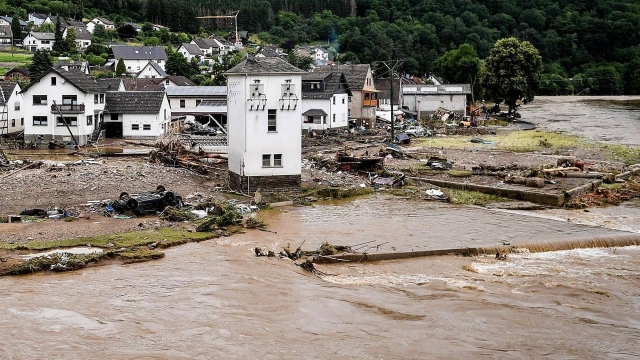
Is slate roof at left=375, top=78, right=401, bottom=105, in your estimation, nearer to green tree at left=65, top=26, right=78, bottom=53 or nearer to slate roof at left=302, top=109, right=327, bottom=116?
slate roof at left=302, top=109, right=327, bottom=116

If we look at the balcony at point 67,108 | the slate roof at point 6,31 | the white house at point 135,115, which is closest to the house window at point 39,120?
the balcony at point 67,108

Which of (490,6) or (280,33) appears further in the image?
(490,6)

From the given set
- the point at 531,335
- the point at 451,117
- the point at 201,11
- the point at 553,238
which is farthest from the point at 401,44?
the point at 531,335

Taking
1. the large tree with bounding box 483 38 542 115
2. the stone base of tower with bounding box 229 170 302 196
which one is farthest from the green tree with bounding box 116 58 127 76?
the stone base of tower with bounding box 229 170 302 196

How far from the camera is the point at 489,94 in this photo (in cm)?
7400

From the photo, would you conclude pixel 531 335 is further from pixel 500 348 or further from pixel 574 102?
pixel 574 102

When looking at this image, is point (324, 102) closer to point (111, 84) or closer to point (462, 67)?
point (111, 84)

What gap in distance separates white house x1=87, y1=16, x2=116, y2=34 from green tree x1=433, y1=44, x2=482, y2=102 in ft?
210

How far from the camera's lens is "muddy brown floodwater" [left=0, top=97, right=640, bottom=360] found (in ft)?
50.0

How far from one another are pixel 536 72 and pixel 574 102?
30.1 m

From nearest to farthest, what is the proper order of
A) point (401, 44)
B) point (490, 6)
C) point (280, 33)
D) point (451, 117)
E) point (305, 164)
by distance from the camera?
point (305, 164)
point (451, 117)
point (401, 44)
point (280, 33)
point (490, 6)

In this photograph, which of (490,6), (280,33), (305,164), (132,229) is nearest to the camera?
(132,229)

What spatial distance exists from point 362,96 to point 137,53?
4564 centimetres

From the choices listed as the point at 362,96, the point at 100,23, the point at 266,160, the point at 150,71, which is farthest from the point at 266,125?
the point at 100,23
